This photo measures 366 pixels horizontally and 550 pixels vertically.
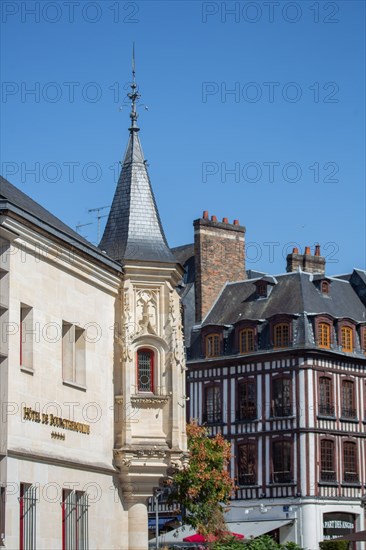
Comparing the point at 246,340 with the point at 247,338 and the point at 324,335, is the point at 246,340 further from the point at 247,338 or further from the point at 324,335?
the point at 324,335

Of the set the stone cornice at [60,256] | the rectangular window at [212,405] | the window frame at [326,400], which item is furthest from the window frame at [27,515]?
the rectangular window at [212,405]

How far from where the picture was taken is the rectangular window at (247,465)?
5294cm

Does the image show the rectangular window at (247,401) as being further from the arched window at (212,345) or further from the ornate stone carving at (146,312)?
the ornate stone carving at (146,312)

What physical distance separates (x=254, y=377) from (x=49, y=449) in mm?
30255

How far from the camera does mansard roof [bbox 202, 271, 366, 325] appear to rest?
54125mm

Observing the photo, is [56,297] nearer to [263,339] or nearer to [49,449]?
[49,449]

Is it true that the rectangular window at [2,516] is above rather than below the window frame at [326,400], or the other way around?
below

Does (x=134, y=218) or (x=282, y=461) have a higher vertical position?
(x=134, y=218)

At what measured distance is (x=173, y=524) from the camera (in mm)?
54656

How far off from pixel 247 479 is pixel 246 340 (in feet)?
19.5

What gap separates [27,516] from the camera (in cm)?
2302

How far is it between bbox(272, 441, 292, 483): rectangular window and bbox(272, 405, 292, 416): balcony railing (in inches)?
45.5

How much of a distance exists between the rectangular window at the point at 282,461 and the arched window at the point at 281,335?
13.5 feet

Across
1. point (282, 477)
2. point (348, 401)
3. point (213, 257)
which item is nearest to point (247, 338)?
point (213, 257)
